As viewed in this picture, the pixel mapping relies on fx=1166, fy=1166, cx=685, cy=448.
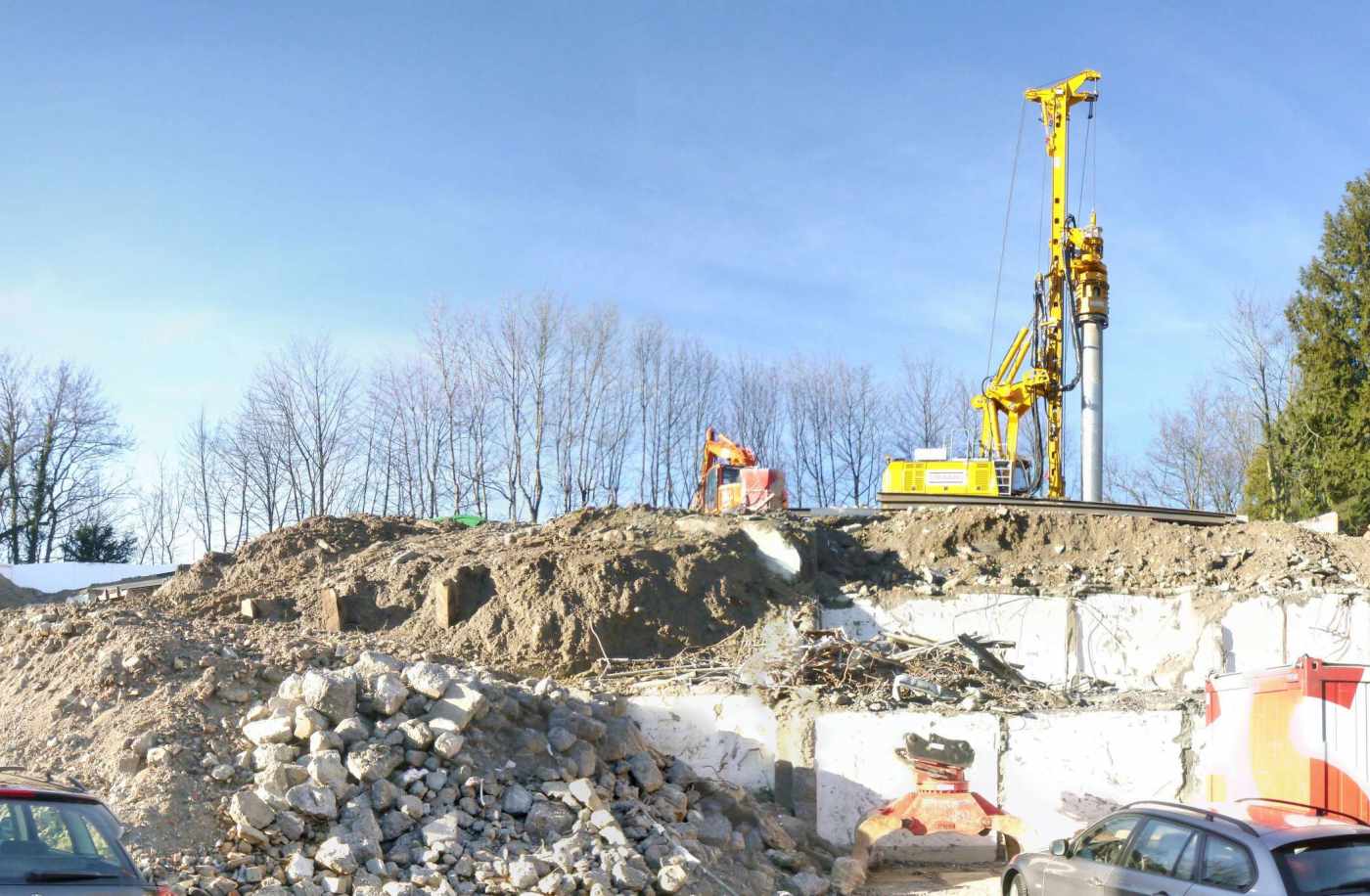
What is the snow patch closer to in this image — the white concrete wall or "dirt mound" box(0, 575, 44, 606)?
"dirt mound" box(0, 575, 44, 606)

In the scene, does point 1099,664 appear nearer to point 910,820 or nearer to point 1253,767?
point 910,820

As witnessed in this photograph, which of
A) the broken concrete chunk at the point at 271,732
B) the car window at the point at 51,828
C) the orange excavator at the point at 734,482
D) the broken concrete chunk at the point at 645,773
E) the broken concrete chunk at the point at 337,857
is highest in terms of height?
the orange excavator at the point at 734,482

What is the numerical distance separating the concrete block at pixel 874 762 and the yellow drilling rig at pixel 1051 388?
1107 cm

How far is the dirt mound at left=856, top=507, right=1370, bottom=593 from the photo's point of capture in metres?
18.7

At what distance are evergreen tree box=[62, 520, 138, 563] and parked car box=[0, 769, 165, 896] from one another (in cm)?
3602

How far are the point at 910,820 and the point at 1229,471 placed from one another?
3698 centimetres

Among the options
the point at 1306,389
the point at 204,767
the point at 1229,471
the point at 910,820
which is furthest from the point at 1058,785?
the point at 1229,471

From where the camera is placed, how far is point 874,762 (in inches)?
512

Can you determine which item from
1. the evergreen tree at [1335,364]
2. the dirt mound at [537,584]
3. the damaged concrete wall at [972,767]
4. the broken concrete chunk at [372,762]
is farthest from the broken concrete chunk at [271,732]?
the evergreen tree at [1335,364]

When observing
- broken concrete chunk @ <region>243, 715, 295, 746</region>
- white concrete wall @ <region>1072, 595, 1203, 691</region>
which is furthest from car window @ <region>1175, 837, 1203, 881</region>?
white concrete wall @ <region>1072, 595, 1203, 691</region>

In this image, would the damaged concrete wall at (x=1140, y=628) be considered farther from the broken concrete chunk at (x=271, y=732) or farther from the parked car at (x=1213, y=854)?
the broken concrete chunk at (x=271, y=732)

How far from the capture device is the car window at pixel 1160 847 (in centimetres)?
730

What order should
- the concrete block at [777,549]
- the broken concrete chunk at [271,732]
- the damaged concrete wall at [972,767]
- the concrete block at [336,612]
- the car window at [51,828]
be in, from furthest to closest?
the concrete block at [777,549], the concrete block at [336,612], the damaged concrete wall at [972,767], the broken concrete chunk at [271,732], the car window at [51,828]

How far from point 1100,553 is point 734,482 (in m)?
8.78
